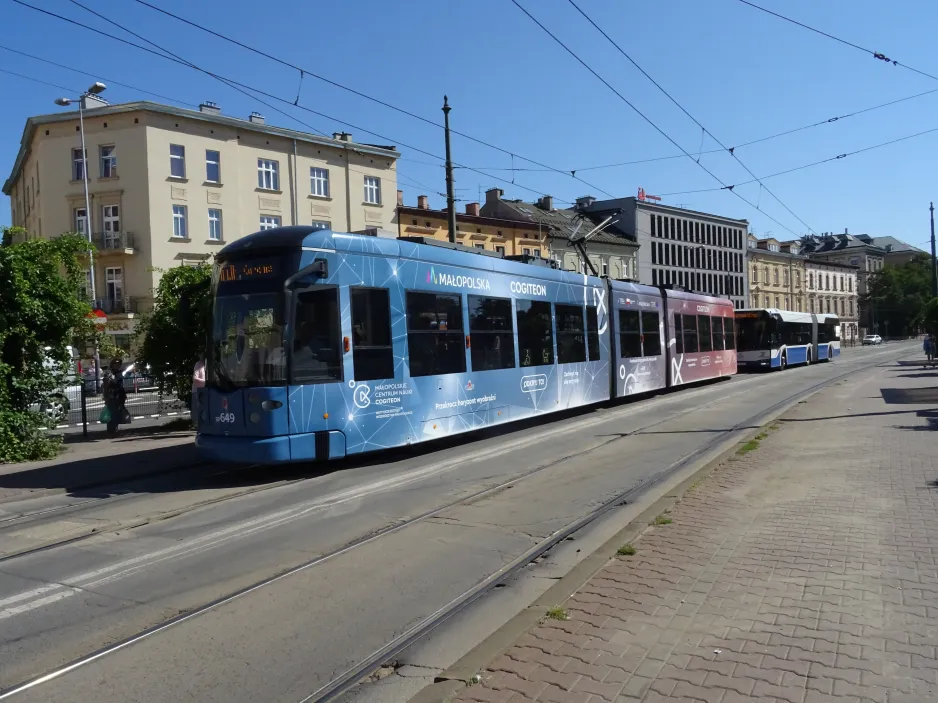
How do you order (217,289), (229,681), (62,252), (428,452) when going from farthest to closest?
1. (62,252)
2. (428,452)
3. (217,289)
4. (229,681)

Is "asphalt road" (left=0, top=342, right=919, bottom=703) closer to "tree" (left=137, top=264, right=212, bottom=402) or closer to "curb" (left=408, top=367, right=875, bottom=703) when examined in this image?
"curb" (left=408, top=367, right=875, bottom=703)

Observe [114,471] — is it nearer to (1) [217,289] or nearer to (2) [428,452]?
(1) [217,289]

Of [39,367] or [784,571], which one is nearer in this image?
[784,571]

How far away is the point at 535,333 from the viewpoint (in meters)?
16.3

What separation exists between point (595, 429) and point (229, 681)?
12.5m

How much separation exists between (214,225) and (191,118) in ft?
16.7

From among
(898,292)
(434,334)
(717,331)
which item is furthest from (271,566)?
(898,292)

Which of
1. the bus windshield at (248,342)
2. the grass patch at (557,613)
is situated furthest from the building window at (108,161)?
the grass patch at (557,613)

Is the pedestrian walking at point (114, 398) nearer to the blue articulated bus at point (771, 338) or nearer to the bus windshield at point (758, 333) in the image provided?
the blue articulated bus at point (771, 338)

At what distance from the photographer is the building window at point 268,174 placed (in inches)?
1610

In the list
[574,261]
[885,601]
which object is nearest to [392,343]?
[885,601]

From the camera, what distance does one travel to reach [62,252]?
14.8m

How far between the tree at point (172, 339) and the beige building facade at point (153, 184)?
19107 mm

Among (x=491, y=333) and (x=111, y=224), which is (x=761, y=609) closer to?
(x=491, y=333)
